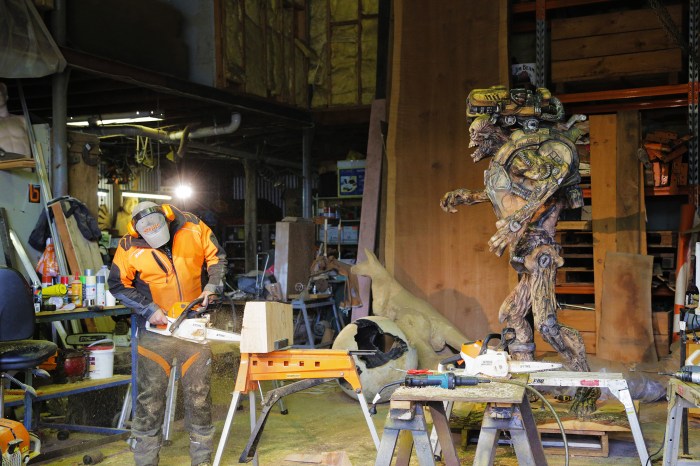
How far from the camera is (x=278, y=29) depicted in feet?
32.1

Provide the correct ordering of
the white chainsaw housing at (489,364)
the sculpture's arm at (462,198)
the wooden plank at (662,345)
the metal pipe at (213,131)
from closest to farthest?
the white chainsaw housing at (489,364)
the sculpture's arm at (462,198)
the wooden plank at (662,345)
the metal pipe at (213,131)

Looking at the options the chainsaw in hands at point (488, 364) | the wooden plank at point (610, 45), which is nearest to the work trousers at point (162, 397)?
the chainsaw in hands at point (488, 364)

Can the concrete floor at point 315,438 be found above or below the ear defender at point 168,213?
below

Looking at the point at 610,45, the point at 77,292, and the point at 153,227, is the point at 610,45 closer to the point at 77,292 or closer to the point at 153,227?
the point at 153,227

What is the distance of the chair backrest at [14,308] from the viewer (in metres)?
4.07

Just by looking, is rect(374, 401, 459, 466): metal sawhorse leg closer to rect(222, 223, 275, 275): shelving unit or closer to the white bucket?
the white bucket

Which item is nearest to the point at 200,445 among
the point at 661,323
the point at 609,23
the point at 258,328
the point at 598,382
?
the point at 258,328

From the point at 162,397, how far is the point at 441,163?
3366 millimetres

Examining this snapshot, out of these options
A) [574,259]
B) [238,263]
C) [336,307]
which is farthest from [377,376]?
[238,263]

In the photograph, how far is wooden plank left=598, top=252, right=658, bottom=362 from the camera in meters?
6.39

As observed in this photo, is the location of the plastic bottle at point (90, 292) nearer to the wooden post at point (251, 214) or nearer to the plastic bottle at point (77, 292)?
the plastic bottle at point (77, 292)

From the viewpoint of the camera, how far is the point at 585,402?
15.3 feet

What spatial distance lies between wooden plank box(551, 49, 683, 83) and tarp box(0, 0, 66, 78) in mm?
4500

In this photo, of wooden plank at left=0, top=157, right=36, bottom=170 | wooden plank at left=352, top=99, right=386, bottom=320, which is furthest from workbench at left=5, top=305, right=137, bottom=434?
wooden plank at left=352, top=99, right=386, bottom=320
